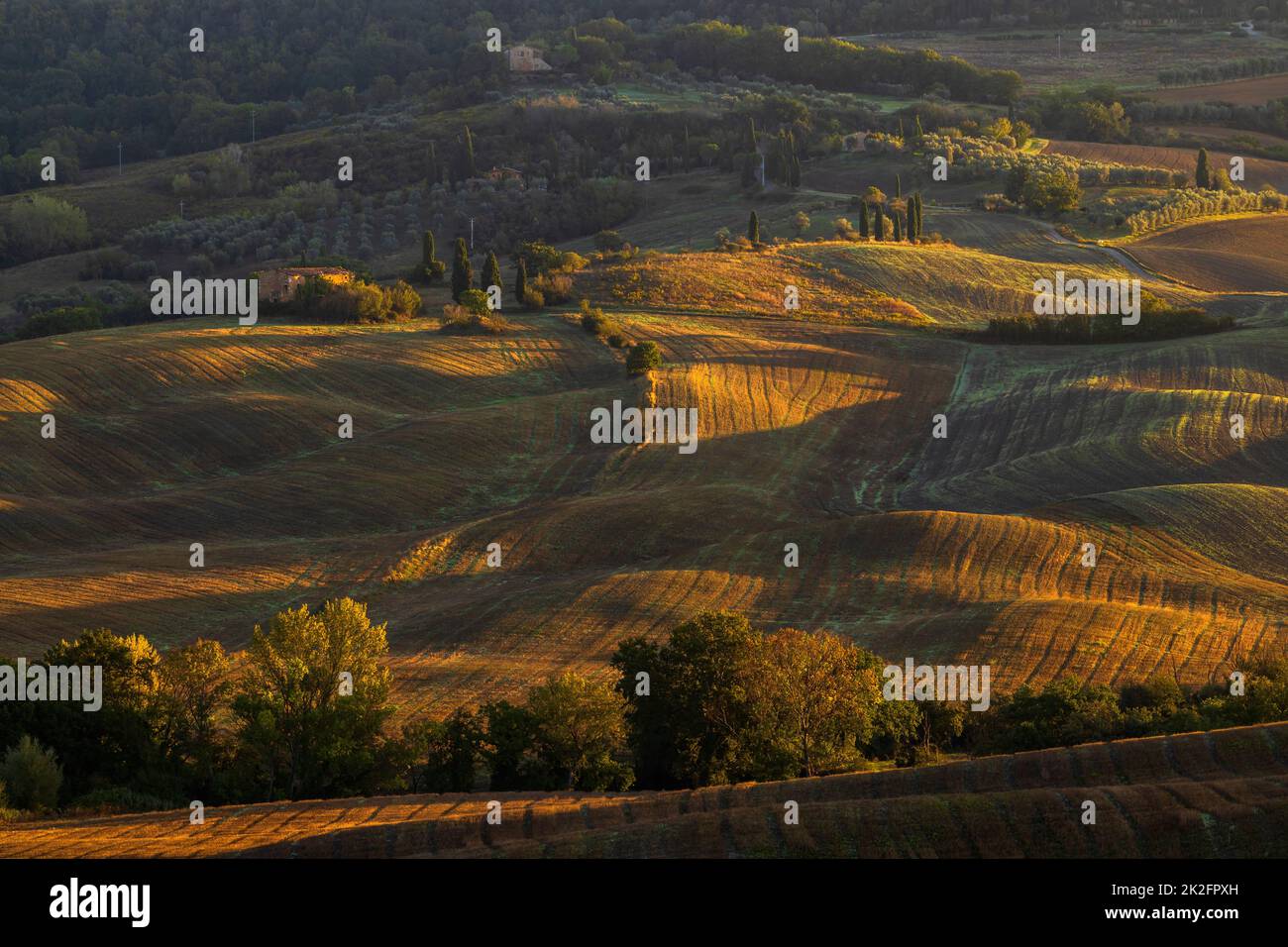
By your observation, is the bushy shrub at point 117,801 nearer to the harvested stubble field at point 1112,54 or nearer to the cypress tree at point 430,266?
the cypress tree at point 430,266

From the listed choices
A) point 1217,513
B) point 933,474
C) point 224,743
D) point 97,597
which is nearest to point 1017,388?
point 933,474

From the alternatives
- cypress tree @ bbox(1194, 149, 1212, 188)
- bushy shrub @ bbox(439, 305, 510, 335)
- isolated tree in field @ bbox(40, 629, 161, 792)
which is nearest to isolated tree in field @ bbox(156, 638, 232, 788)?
isolated tree in field @ bbox(40, 629, 161, 792)

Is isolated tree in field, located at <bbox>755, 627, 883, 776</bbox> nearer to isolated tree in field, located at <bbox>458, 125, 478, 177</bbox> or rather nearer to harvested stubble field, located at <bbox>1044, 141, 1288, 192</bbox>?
harvested stubble field, located at <bbox>1044, 141, 1288, 192</bbox>

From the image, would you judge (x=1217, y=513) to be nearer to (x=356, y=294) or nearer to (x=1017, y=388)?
(x=1017, y=388)

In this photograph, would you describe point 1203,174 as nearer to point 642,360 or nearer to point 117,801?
point 642,360

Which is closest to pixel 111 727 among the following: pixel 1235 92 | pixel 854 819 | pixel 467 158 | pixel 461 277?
pixel 854 819

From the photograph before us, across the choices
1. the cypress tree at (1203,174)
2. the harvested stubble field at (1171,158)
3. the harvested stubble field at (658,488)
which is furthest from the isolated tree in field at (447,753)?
the harvested stubble field at (1171,158)
